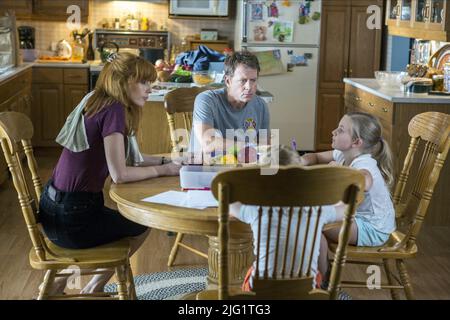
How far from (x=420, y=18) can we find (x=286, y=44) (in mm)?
1707

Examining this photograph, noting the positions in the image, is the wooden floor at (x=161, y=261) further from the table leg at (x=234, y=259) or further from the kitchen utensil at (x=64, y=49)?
the kitchen utensil at (x=64, y=49)

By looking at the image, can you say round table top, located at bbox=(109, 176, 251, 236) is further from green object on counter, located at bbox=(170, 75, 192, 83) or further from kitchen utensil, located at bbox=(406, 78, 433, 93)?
kitchen utensil, located at bbox=(406, 78, 433, 93)

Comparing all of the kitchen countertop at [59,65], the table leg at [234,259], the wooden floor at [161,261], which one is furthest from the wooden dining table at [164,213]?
the kitchen countertop at [59,65]

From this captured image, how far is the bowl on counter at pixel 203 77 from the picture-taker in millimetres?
4977

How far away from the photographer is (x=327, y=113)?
7.62 meters

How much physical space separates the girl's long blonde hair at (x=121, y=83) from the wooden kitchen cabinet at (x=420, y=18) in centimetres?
284

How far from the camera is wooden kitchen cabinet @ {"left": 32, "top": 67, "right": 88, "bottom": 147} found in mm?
7121

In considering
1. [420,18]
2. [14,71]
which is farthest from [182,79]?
[420,18]

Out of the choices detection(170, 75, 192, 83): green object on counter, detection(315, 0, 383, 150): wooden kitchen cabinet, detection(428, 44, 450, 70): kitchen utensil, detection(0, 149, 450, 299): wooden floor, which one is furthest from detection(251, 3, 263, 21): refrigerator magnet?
detection(0, 149, 450, 299): wooden floor

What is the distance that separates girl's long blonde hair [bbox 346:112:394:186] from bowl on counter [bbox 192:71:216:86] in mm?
1928

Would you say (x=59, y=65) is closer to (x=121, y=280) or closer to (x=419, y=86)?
(x=419, y=86)

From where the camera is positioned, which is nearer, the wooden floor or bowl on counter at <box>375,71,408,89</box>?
the wooden floor
